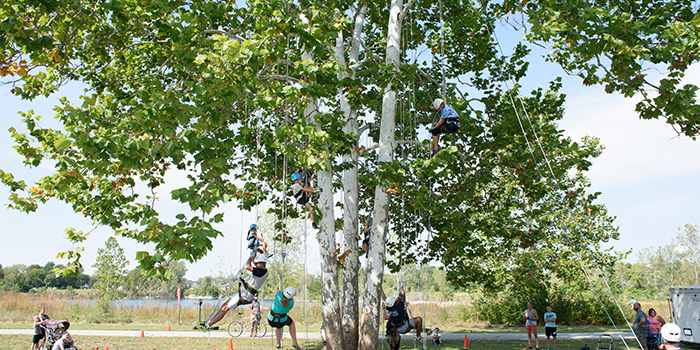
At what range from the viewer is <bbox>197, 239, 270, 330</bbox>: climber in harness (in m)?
9.84

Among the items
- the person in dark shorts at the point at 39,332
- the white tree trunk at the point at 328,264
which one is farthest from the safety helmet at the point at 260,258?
the person in dark shorts at the point at 39,332

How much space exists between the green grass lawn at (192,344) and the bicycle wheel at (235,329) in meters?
1.07

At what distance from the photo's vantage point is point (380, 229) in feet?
33.8

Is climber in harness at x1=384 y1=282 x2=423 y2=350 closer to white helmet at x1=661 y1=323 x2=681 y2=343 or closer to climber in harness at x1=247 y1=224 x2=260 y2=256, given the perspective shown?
climber in harness at x1=247 y1=224 x2=260 y2=256

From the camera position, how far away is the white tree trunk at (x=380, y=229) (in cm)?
996

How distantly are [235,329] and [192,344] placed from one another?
9.92 feet

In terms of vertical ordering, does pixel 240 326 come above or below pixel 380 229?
below

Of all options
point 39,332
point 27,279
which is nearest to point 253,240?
point 39,332

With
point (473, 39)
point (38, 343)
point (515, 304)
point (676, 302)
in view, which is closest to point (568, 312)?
point (515, 304)

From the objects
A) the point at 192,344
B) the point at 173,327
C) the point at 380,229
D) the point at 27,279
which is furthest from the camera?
the point at 27,279

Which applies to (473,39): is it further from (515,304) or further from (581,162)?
(515,304)

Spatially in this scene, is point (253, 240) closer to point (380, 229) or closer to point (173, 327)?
point (380, 229)

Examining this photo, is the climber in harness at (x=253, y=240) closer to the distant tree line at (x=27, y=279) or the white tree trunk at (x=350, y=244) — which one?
the white tree trunk at (x=350, y=244)

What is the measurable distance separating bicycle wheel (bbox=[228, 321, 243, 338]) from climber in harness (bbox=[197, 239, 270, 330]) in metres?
6.03
